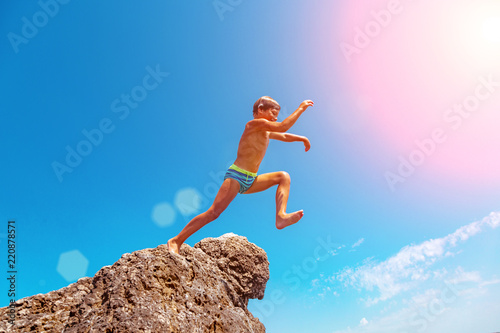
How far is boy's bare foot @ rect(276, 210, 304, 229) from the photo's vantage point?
5008mm

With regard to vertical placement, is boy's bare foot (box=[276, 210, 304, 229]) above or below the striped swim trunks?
below

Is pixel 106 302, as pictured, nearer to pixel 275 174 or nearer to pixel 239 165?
pixel 239 165

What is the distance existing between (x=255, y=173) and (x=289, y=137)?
120 centimetres

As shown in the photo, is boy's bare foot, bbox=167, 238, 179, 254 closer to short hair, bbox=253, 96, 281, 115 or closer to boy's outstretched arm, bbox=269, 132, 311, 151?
boy's outstretched arm, bbox=269, 132, 311, 151

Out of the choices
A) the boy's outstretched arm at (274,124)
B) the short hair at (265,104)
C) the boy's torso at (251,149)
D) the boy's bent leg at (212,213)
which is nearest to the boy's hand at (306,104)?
the boy's outstretched arm at (274,124)

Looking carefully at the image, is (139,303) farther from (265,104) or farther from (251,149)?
(265,104)

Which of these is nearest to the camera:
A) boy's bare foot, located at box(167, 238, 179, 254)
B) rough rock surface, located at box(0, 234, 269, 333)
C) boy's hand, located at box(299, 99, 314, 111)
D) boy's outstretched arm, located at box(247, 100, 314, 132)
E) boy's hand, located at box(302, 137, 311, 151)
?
rough rock surface, located at box(0, 234, 269, 333)

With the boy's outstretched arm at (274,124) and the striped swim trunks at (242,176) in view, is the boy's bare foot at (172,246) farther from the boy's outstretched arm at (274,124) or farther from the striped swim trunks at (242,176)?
the boy's outstretched arm at (274,124)

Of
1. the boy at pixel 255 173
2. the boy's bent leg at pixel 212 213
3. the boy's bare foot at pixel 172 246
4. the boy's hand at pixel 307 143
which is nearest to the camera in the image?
the boy's bare foot at pixel 172 246

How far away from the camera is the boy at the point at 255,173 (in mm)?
5250

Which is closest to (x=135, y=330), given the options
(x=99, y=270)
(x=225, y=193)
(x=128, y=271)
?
(x=128, y=271)

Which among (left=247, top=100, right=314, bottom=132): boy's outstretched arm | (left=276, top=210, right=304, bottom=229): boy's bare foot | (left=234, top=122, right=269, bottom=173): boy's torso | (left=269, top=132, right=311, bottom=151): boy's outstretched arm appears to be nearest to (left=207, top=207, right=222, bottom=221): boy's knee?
(left=234, top=122, right=269, bottom=173): boy's torso

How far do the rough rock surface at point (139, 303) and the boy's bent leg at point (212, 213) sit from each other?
26.3 inches

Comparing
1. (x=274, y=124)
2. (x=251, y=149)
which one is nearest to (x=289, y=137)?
(x=274, y=124)
